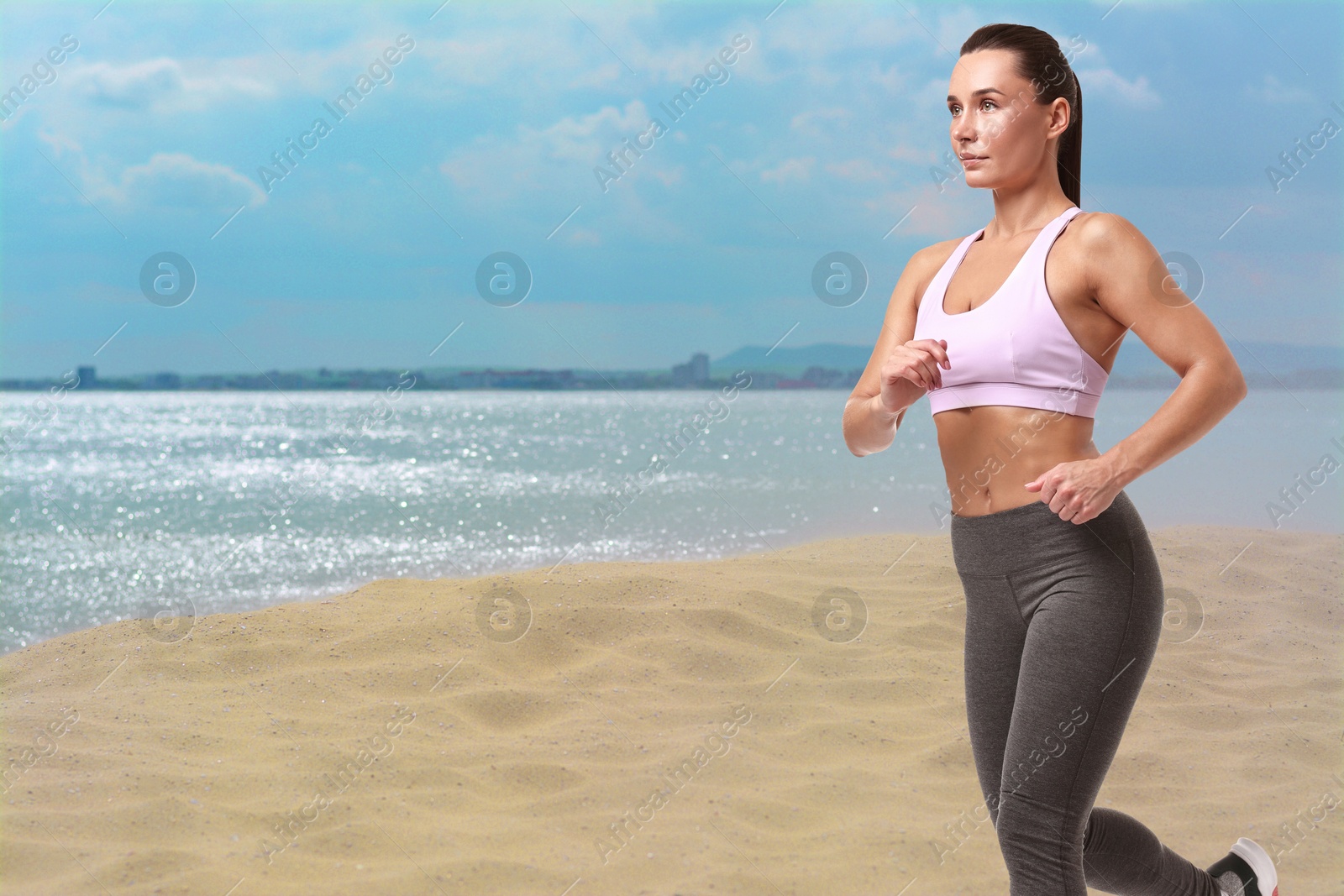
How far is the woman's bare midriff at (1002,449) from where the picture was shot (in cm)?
180

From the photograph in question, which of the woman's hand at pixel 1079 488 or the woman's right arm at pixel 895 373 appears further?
the woman's right arm at pixel 895 373

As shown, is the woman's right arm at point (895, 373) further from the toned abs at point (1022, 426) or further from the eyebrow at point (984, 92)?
the eyebrow at point (984, 92)

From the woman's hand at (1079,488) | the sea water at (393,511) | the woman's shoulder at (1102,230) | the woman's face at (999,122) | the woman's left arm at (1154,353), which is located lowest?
the sea water at (393,511)

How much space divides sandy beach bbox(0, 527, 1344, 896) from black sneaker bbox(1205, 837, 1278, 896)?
693 mm

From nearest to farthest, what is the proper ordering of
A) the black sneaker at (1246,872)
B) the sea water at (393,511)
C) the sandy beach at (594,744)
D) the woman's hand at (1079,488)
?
the woman's hand at (1079,488), the black sneaker at (1246,872), the sandy beach at (594,744), the sea water at (393,511)

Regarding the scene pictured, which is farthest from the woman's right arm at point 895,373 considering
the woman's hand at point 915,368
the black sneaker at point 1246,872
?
the black sneaker at point 1246,872

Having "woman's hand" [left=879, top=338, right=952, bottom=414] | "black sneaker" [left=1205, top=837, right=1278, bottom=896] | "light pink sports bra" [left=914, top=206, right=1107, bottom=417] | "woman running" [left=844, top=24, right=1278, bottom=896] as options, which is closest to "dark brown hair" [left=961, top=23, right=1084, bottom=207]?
"woman running" [left=844, top=24, right=1278, bottom=896]

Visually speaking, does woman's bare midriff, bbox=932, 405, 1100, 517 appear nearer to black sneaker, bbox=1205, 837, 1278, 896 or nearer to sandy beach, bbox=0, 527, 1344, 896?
black sneaker, bbox=1205, 837, 1278, 896

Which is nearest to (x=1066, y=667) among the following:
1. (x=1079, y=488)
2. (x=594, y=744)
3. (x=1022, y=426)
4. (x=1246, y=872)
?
(x=1079, y=488)

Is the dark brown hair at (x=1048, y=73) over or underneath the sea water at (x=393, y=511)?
over

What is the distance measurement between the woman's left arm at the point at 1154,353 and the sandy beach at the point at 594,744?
1.50 metres

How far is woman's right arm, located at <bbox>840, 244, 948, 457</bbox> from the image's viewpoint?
1.82 m

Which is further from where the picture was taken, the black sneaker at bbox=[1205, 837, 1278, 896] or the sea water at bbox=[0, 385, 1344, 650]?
the sea water at bbox=[0, 385, 1344, 650]

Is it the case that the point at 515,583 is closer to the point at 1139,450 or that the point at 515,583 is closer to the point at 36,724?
the point at 36,724
